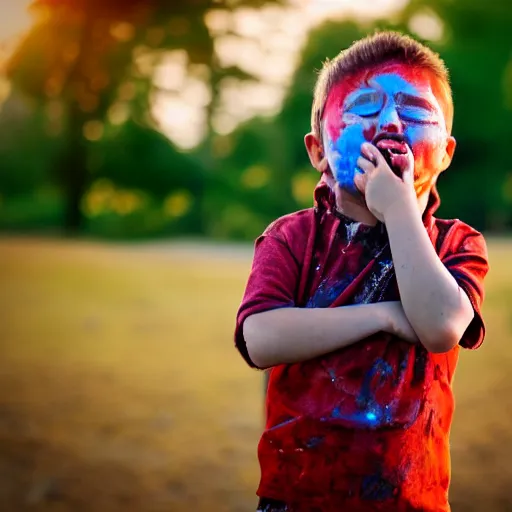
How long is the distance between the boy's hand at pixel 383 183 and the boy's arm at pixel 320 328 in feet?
0.37

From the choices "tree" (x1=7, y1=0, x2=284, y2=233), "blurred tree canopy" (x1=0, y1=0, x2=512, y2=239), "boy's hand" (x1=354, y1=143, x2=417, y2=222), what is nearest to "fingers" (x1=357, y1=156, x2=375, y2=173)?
"boy's hand" (x1=354, y1=143, x2=417, y2=222)

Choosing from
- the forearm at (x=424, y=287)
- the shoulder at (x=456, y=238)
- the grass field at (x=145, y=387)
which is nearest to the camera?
the forearm at (x=424, y=287)

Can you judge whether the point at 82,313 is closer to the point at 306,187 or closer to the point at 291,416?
the point at 306,187

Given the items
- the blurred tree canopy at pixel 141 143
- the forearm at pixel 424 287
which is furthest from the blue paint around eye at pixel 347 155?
the blurred tree canopy at pixel 141 143

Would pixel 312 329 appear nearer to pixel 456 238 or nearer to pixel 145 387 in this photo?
pixel 456 238

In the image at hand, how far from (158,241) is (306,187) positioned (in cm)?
101

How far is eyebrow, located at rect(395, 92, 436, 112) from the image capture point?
890mm

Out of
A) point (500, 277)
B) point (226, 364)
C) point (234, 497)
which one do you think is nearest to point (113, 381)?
point (226, 364)

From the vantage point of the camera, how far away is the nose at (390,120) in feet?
2.88

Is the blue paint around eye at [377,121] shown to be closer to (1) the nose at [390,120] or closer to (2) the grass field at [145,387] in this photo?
(1) the nose at [390,120]

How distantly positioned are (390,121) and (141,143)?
3.09 m

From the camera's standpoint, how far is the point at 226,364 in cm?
366

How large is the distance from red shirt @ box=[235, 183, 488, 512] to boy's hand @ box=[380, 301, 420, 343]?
24 millimetres

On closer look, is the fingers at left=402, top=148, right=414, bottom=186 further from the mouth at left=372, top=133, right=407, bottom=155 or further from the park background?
the park background
